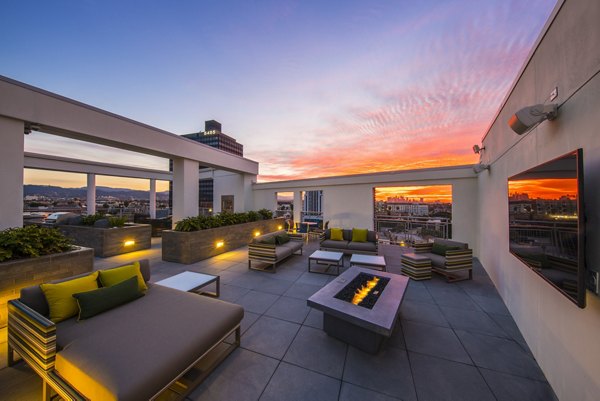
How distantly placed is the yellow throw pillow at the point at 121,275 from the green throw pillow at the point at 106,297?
0.13 metres

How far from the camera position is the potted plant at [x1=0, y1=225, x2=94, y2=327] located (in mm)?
2549

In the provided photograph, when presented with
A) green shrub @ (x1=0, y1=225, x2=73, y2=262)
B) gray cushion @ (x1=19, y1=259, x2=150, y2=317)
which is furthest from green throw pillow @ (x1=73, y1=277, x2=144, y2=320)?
green shrub @ (x1=0, y1=225, x2=73, y2=262)

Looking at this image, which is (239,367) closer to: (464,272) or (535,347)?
(535,347)

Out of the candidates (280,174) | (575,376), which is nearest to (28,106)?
(575,376)

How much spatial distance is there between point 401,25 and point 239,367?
5.89 m

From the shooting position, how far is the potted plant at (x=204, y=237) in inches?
202

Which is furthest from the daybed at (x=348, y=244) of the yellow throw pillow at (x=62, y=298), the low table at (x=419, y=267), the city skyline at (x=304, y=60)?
the yellow throw pillow at (x=62, y=298)

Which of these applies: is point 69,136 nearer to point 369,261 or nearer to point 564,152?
point 369,261

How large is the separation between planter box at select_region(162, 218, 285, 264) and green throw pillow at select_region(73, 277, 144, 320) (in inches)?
112

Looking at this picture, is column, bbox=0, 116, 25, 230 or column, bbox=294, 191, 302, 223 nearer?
column, bbox=0, 116, 25, 230

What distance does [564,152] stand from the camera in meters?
1.69

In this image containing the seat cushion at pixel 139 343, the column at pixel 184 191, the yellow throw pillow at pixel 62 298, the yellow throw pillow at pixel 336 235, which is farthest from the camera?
the column at pixel 184 191

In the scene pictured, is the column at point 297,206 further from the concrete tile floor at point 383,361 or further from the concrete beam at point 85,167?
the concrete beam at point 85,167

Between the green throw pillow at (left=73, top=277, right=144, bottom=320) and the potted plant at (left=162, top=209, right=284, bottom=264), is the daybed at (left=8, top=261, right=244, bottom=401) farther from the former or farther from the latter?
the potted plant at (left=162, top=209, right=284, bottom=264)
